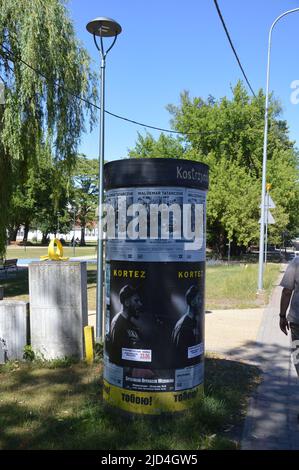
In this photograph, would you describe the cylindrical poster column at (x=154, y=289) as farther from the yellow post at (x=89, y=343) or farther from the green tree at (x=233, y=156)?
the green tree at (x=233, y=156)

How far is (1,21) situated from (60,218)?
193 ft

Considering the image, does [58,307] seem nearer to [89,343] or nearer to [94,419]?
[89,343]

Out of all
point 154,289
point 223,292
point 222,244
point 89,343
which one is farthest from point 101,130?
point 222,244

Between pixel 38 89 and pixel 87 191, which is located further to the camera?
pixel 87 191

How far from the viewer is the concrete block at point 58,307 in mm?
6531

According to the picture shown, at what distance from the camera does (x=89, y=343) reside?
6.54 metres

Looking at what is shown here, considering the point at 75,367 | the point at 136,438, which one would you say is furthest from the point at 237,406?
the point at 75,367

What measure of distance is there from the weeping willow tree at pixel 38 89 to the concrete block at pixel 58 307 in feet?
21.9

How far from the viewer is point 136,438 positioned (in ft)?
13.3

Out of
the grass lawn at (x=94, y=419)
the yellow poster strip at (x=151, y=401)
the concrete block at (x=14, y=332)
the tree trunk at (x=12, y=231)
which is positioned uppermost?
the tree trunk at (x=12, y=231)

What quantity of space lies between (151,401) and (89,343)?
222 cm

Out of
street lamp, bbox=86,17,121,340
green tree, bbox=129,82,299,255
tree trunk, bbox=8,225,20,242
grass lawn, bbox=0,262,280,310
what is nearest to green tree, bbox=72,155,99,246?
tree trunk, bbox=8,225,20,242

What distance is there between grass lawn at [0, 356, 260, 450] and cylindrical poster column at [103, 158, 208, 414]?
8.9 inches

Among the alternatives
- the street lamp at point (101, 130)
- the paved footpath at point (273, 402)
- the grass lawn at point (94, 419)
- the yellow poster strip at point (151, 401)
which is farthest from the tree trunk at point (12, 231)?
the yellow poster strip at point (151, 401)
